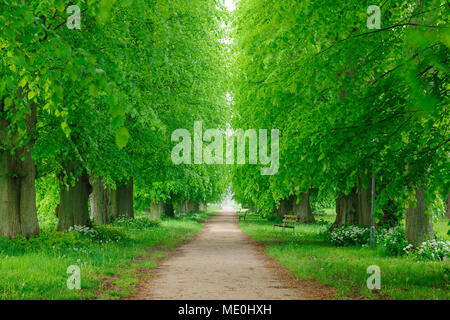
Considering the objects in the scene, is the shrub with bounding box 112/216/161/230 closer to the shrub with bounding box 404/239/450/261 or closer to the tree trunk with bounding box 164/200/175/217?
the tree trunk with bounding box 164/200/175/217

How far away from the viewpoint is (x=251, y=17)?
16328 mm

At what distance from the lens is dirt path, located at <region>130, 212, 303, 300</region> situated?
26.2ft

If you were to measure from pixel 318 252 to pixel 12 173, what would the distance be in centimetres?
981

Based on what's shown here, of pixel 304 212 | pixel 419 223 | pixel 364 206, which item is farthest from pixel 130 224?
pixel 419 223

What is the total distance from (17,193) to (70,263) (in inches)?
151

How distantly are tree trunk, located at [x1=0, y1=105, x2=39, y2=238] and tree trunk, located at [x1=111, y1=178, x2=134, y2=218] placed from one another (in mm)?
12565

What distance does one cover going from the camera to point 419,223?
40.4 feet

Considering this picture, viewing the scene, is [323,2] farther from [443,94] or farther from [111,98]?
[111,98]

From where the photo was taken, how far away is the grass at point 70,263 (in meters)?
7.55

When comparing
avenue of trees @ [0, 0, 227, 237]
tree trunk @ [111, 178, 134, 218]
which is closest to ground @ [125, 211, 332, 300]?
avenue of trees @ [0, 0, 227, 237]

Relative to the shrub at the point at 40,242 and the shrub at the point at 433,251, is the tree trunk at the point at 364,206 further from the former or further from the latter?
the shrub at the point at 40,242

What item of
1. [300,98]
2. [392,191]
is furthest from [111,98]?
[392,191]

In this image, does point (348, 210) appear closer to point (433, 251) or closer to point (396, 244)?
point (396, 244)

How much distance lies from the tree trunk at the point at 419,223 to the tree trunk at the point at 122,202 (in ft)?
56.0
